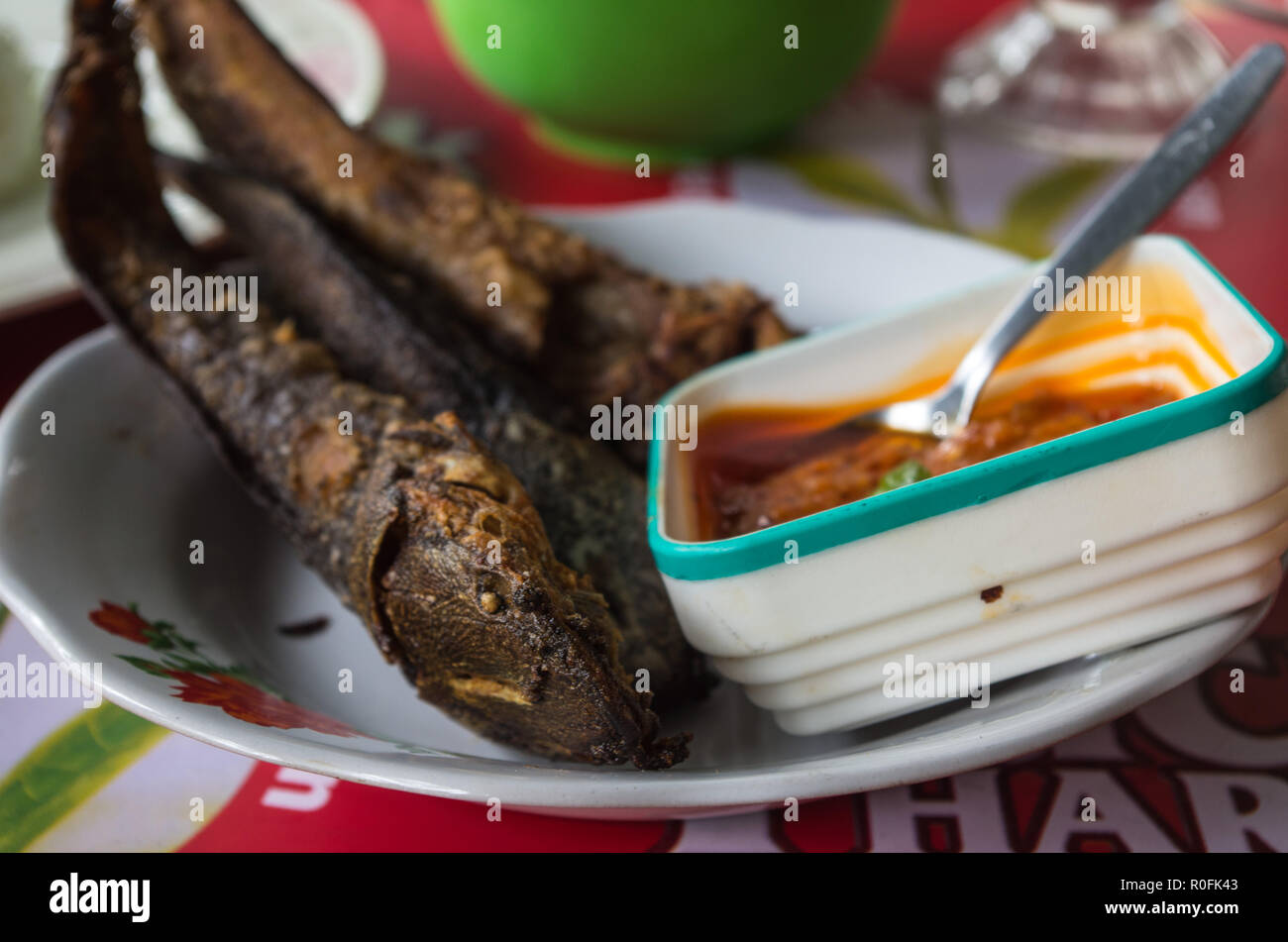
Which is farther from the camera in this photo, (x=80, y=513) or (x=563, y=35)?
(x=563, y=35)

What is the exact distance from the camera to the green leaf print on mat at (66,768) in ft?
4.17

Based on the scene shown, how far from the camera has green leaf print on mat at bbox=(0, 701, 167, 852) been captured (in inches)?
50.0

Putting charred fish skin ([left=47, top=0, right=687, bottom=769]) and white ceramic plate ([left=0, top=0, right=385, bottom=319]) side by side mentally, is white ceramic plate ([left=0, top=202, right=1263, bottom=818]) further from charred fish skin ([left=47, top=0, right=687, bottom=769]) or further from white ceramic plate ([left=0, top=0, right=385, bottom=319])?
white ceramic plate ([left=0, top=0, right=385, bottom=319])

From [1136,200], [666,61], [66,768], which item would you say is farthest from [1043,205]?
[66,768]

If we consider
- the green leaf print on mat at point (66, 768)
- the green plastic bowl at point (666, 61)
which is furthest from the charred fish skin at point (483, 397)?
the green plastic bowl at point (666, 61)

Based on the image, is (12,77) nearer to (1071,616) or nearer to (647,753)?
(647,753)

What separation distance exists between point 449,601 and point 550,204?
4.66ft

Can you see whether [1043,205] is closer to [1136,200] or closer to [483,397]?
[1136,200]

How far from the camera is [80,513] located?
1.47 m

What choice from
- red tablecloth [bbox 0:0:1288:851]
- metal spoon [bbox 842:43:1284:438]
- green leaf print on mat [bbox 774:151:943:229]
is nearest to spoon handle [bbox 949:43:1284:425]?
metal spoon [bbox 842:43:1284:438]

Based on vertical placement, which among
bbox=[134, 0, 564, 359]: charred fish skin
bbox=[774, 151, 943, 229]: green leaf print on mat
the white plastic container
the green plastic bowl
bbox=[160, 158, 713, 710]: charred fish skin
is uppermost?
the green plastic bowl

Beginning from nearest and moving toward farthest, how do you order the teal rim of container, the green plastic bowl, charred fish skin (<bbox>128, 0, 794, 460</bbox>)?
the teal rim of container
charred fish skin (<bbox>128, 0, 794, 460</bbox>)
the green plastic bowl

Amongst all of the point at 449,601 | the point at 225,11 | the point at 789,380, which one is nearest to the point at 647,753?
the point at 449,601

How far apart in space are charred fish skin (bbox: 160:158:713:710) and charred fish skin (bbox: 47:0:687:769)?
8 centimetres
